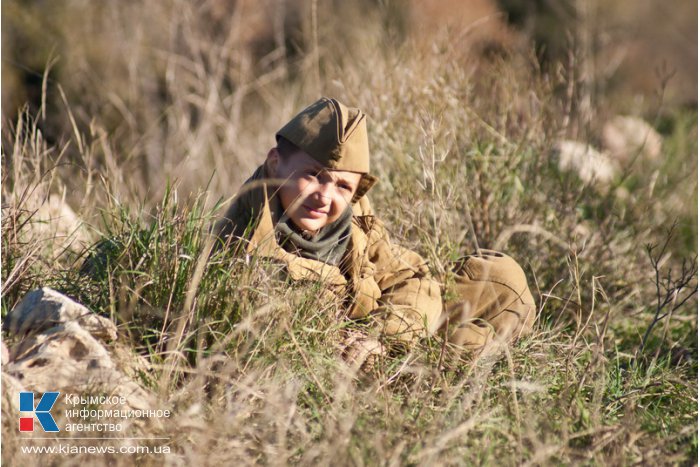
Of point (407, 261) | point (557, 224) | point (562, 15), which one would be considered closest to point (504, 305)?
point (407, 261)

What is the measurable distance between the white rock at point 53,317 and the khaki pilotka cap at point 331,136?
0.87 metres

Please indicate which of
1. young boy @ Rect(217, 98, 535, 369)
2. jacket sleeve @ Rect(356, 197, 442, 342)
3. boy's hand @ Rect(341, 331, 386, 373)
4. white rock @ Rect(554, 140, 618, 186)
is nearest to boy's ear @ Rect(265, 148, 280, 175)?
young boy @ Rect(217, 98, 535, 369)

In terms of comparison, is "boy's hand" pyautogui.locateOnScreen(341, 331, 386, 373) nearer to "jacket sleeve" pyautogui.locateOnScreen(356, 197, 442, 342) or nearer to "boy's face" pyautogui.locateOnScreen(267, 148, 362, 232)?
"jacket sleeve" pyautogui.locateOnScreen(356, 197, 442, 342)

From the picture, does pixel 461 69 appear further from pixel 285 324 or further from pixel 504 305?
pixel 285 324

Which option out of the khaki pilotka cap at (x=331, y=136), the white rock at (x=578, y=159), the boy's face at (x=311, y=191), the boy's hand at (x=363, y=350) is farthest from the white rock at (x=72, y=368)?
the white rock at (x=578, y=159)

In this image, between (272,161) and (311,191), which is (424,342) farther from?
(272,161)

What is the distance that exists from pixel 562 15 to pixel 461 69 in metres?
8.44

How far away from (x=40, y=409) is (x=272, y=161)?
1.16m

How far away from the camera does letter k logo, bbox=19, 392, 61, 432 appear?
7.78 feet

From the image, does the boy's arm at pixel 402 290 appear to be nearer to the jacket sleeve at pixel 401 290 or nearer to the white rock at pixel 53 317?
the jacket sleeve at pixel 401 290

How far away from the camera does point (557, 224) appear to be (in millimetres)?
4156

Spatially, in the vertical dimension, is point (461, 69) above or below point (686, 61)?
above

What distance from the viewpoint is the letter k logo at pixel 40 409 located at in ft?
7.78

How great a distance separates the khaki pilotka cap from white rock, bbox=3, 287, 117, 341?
87 cm
